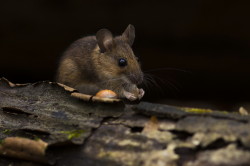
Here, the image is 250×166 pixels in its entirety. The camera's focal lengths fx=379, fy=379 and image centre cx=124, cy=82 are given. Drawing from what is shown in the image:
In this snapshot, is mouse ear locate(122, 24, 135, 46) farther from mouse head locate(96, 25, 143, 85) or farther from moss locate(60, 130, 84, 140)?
moss locate(60, 130, 84, 140)

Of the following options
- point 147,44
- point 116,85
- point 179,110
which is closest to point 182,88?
point 147,44

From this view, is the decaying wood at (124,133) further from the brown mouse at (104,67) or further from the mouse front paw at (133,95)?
the brown mouse at (104,67)

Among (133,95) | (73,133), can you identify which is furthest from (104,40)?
(73,133)

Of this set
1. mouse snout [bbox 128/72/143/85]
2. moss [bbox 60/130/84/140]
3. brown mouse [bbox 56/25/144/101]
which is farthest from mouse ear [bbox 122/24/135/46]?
moss [bbox 60/130/84/140]

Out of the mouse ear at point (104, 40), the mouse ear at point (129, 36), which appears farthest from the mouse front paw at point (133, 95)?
the mouse ear at point (129, 36)

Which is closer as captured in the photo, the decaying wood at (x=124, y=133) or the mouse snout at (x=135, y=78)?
the decaying wood at (x=124, y=133)

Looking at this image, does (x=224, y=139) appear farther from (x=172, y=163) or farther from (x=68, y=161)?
(x=68, y=161)
